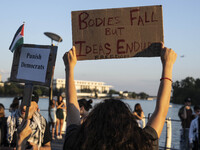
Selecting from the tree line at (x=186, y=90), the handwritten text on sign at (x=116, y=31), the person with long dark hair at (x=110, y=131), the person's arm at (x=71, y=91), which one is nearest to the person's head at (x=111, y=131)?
the person with long dark hair at (x=110, y=131)

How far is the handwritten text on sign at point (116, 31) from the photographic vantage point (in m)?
2.92

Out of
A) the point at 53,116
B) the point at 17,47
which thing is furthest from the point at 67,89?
the point at 53,116

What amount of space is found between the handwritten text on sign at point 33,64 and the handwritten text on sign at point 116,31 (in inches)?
35.6

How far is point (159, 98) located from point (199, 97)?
113 m

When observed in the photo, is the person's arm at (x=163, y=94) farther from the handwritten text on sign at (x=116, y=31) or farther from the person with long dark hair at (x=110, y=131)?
the handwritten text on sign at (x=116, y=31)

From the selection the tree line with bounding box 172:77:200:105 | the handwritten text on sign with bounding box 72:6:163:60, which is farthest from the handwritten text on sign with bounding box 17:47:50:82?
the tree line with bounding box 172:77:200:105

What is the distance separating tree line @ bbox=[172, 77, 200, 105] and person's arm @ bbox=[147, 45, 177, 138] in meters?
112

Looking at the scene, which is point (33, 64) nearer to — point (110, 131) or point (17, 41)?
point (17, 41)

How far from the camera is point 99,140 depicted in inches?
70.4

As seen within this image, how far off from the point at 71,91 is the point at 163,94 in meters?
0.68

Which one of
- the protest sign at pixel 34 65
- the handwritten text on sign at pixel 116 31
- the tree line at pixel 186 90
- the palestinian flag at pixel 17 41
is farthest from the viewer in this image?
the tree line at pixel 186 90

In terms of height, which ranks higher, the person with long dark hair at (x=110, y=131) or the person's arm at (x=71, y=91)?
the person's arm at (x=71, y=91)

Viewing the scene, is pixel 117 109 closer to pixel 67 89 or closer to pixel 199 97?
pixel 67 89

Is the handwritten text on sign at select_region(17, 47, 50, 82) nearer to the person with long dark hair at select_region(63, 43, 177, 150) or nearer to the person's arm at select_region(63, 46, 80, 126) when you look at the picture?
the person's arm at select_region(63, 46, 80, 126)
